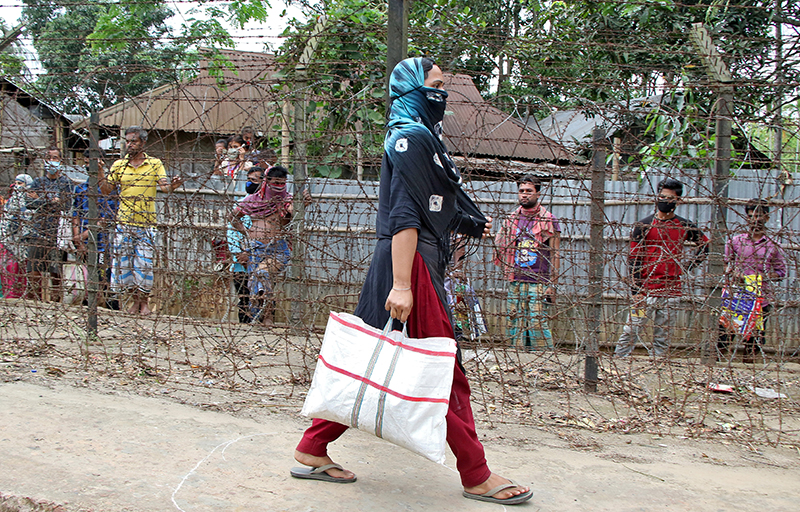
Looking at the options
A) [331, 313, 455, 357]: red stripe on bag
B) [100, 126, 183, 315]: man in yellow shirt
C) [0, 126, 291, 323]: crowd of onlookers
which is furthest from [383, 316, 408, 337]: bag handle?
[100, 126, 183, 315]: man in yellow shirt

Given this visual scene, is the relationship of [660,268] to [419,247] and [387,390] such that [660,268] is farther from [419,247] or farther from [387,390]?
[387,390]

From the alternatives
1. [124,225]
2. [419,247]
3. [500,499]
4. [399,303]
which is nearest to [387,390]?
[399,303]

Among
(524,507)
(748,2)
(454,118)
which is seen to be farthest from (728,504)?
(454,118)

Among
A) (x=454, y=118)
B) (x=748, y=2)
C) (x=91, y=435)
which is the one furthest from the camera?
(x=454, y=118)

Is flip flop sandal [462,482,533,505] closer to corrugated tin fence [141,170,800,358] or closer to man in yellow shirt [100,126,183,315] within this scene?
corrugated tin fence [141,170,800,358]

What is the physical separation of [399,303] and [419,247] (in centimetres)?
29

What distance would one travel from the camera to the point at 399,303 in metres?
2.72

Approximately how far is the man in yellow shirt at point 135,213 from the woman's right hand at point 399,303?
2627 millimetres

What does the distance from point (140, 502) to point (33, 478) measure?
1.92 feet

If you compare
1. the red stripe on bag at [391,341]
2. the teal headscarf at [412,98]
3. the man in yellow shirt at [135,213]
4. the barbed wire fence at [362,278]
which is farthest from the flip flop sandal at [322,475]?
the man in yellow shirt at [135,213]

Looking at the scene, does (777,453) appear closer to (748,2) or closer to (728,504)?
(728,504)

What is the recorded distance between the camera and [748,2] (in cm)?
1171

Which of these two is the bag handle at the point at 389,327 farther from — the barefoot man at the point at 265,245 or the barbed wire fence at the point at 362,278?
the barefoot man at the point at 265,245

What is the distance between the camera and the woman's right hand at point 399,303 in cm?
272
